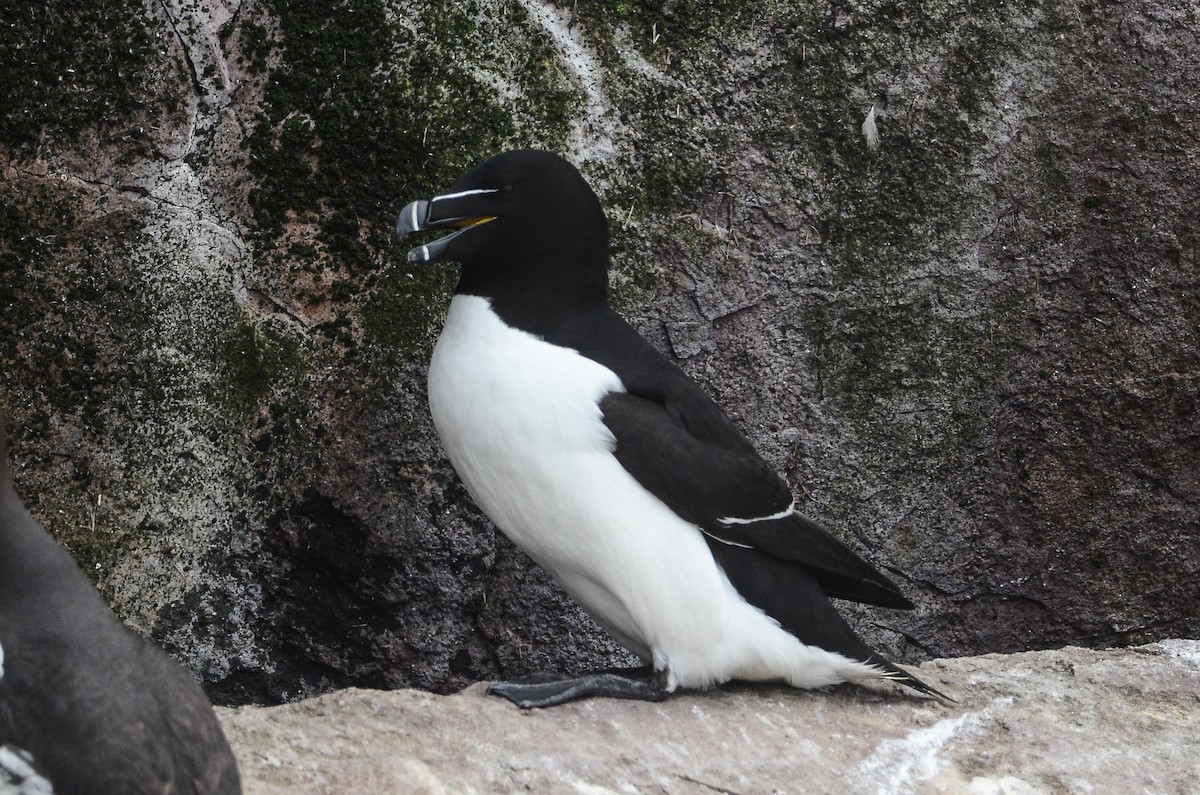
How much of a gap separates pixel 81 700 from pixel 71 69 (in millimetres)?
1863

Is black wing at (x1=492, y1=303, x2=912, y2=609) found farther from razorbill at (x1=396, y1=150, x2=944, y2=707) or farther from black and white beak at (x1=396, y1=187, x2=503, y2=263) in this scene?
black and white beak at (x1=396, y1=187, x2=503, y2=263)

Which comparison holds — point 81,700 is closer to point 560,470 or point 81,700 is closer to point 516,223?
point 560,470

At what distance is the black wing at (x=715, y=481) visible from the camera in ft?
9.26

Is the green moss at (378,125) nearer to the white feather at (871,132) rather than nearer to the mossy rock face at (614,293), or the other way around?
the mossy rock face at (614,293)

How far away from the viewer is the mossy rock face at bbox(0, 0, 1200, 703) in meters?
3.31

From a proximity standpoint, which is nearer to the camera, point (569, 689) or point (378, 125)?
point (569, 689)

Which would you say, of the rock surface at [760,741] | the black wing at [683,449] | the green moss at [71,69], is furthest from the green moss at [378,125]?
the rock surface at [760,741]

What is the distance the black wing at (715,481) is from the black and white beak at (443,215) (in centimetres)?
46

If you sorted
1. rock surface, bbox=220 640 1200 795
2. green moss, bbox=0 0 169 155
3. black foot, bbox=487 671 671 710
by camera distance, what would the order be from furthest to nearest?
green moss, bbox=0 0 169 155 < black foot, bbox=487 671 671 710 < rock surface, bbox=220 640 1200 795

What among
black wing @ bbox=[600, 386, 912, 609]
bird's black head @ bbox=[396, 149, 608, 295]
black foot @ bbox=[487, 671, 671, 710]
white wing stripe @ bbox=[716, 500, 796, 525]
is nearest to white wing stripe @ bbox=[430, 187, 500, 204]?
bird's black head @ bbox=[396, 149, 608, 295]

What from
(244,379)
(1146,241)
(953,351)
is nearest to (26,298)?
(244,379)

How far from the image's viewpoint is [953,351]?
370cm

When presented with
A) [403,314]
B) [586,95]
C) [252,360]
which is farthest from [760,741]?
[586,95]

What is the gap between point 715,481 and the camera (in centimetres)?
288
